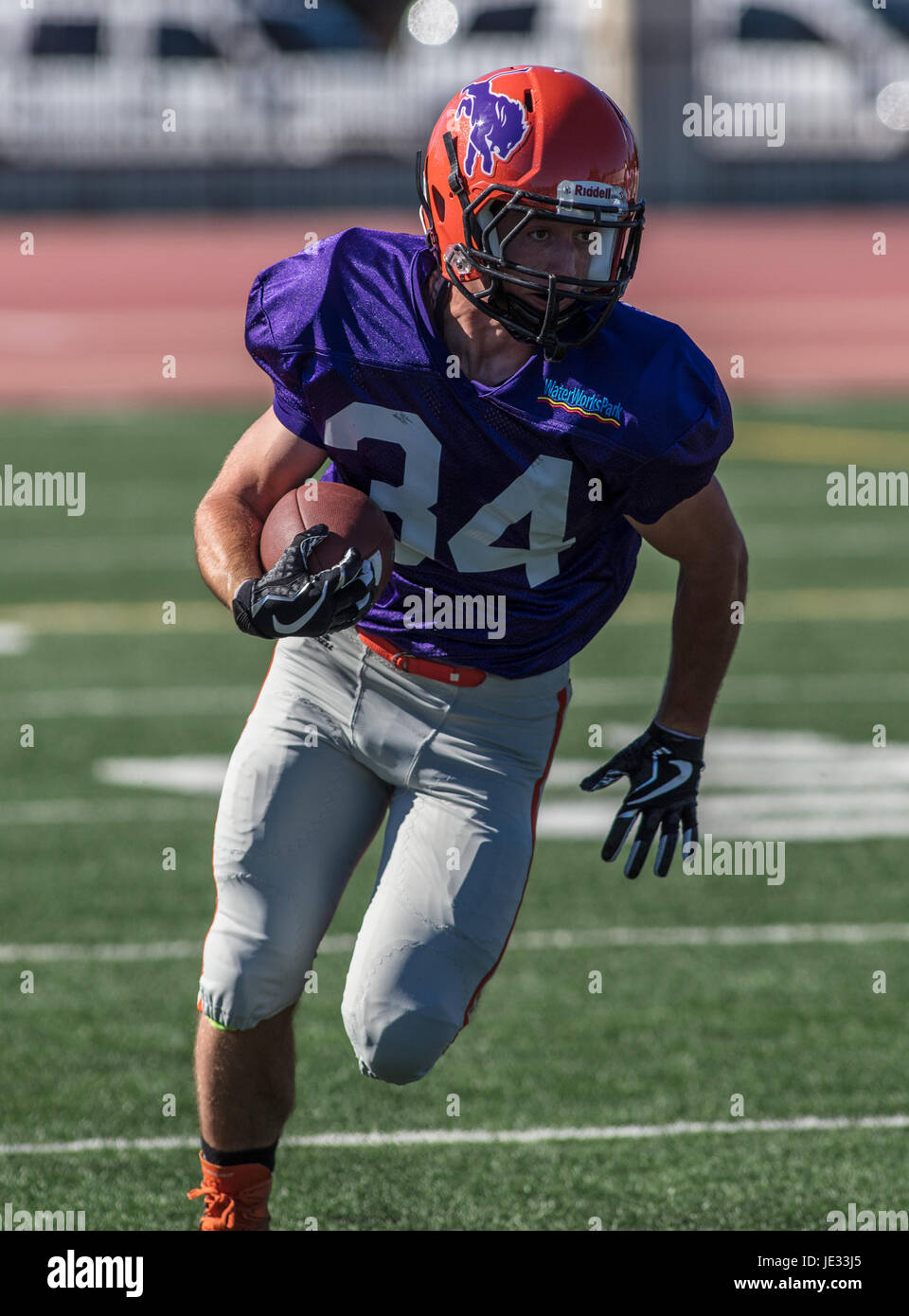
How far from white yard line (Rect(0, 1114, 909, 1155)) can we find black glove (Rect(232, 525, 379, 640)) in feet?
4.85

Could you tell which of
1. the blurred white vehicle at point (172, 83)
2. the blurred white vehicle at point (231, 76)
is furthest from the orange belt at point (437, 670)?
the blurred white vehicle at point (172, 83)

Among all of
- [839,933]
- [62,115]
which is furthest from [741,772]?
[62,115]

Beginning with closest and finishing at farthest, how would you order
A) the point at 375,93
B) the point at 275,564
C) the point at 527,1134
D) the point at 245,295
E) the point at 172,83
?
the point at 275,564
the point at 527,1134
the point at 245,295
the point at 172,83
the point at 375,93

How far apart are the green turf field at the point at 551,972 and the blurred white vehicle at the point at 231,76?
73.4 ft

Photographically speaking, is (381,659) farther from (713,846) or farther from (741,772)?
(741,772)

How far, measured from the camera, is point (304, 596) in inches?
130

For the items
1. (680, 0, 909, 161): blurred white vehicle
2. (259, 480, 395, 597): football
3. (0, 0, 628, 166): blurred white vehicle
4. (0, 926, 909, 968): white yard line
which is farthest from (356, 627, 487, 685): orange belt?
(680, 0, 909, 161): blurred white vehicle

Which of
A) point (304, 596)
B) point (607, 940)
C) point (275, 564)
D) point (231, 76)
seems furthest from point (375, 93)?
point (304, 596)

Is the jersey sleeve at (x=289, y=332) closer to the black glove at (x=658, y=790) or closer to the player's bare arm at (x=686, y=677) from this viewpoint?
the player's bare arm at (x=686, y=677)

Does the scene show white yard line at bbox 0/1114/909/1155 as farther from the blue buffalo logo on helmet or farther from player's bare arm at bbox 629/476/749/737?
the blue buffalo logo on helmet

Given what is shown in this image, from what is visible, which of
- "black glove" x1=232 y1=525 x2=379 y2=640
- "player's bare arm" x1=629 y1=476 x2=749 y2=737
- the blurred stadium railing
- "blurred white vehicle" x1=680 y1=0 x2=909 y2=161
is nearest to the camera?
"black glove" x1=232 y1=525 x2=379 y2=640

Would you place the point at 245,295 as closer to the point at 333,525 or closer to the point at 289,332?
the point at 289,332

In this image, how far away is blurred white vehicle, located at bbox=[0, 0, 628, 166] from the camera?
102 feet

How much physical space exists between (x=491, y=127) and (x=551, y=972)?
103 inches
